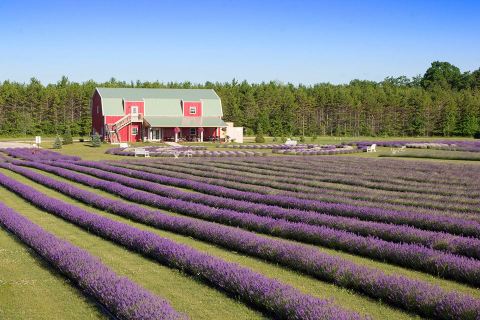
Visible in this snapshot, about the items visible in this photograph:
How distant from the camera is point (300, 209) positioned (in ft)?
61.4

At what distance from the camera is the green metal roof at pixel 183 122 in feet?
229

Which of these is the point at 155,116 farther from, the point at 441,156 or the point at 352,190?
the point at 352,190

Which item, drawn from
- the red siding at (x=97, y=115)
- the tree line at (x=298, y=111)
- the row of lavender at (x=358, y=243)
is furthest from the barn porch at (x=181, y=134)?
the row of lavender at (x=358, y=243)

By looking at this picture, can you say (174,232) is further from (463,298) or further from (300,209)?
(463,298)

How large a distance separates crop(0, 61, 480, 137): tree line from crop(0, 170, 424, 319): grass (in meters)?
73.9

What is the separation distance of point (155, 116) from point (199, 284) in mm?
63158

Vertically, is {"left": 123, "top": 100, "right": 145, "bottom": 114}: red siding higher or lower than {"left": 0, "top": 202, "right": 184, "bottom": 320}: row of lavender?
higher

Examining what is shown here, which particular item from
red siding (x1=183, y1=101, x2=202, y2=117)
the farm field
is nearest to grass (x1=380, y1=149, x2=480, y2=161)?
the farm field

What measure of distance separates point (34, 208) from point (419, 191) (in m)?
15.2

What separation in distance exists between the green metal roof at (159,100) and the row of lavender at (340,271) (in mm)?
56600

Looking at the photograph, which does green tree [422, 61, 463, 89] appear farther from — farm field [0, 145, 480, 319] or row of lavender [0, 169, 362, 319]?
row of lavender [0, 169, 362, 319]

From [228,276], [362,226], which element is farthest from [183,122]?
[228,276]

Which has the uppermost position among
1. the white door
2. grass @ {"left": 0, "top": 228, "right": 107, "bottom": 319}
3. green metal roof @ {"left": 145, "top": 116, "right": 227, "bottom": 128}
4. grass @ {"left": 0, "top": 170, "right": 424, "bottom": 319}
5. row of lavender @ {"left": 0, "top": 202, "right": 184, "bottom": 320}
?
the white door

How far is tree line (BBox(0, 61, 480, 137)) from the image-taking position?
9081 centimetres
